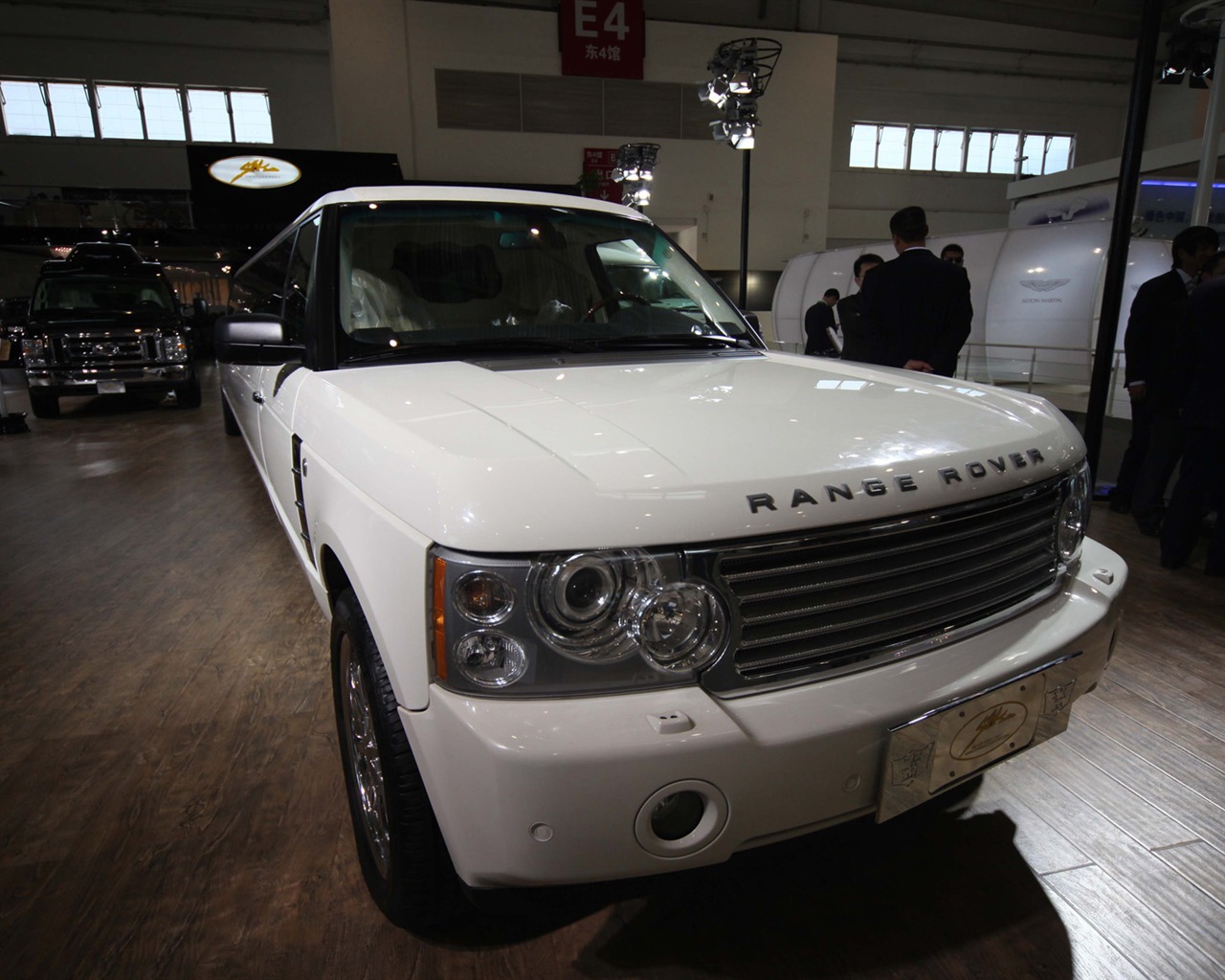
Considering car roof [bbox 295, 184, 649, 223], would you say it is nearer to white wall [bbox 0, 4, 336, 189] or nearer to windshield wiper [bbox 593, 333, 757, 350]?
windshield wiper [bbox 593, 333, 757, 350]

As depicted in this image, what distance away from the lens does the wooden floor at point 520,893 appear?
1421mm

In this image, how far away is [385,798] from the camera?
1.32 meters

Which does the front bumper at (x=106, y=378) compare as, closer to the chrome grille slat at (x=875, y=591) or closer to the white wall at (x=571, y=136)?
the white wall at (x=571, y=136)

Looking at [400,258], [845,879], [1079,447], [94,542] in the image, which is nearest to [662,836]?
[845,879]

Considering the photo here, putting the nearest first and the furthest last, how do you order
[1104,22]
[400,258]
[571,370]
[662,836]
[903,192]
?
[662,836]
[571,370]
[400,258]
[1104,22]
[903,192]

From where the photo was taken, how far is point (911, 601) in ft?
4.25

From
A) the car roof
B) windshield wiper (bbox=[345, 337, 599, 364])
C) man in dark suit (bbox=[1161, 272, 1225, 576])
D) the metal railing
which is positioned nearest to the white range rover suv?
windshield wiper (bbox=[345, 337, 599, 364])

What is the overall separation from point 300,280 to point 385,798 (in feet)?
5.65

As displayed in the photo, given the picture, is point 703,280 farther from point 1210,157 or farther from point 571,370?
point 1210,157

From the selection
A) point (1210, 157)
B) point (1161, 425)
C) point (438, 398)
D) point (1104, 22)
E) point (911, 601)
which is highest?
point (1104, 22)

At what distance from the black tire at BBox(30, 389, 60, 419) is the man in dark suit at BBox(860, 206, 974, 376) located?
925 cm

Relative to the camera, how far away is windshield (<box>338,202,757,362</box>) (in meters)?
2.01

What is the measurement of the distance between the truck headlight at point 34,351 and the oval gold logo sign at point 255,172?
29.4ft

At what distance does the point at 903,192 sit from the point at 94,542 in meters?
22.5
